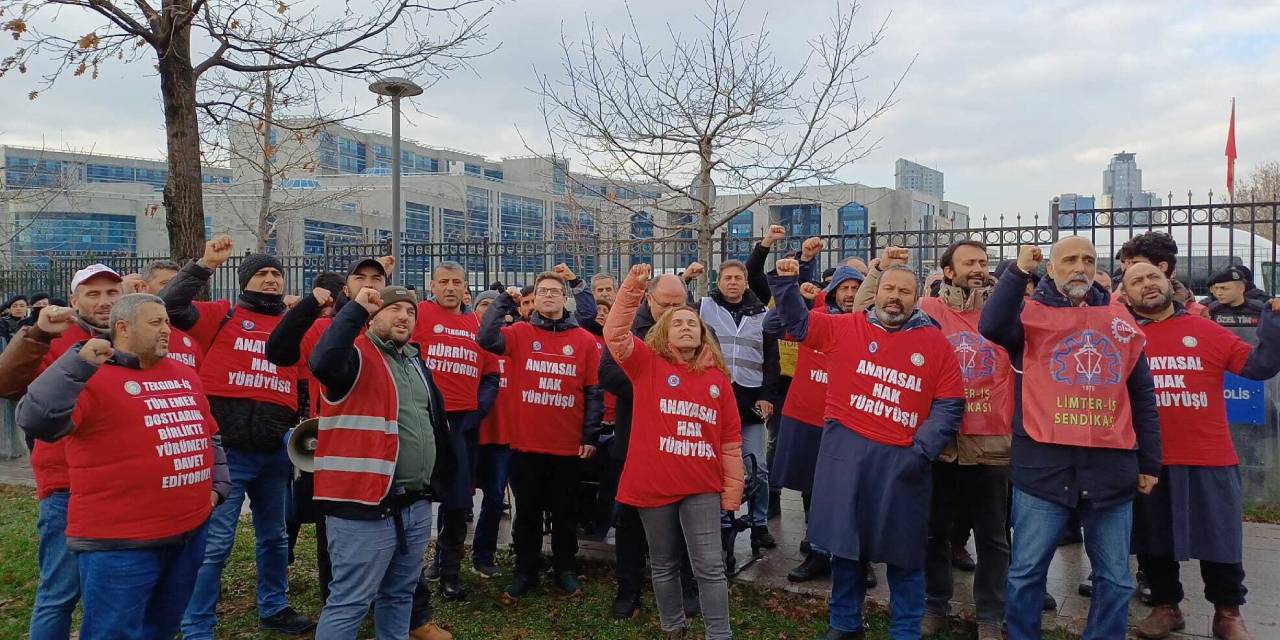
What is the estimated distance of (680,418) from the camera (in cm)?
432

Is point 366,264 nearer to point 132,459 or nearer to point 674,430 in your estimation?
point 132,459

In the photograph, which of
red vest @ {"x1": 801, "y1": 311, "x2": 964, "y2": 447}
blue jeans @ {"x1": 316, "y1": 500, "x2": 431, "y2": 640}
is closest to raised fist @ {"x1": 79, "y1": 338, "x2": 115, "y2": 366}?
blue jeans @ {"x1": 316, "y1": 500, "x2": 431, "y2": 640}

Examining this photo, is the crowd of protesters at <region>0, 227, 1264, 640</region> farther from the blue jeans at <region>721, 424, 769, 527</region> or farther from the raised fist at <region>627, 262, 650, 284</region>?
the blue jeans at <region>721, 424, 769, 527</region>

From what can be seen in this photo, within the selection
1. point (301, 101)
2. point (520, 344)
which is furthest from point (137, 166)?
point (520, 344)

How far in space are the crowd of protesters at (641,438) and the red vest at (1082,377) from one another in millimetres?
14

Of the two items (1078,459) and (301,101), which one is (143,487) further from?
(301,101)

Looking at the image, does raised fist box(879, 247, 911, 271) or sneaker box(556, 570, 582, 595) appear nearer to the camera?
raised fist box(879, 247, 911, 271)

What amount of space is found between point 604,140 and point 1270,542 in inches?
288

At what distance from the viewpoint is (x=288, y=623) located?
4859mm

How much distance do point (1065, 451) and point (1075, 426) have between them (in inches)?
5.2

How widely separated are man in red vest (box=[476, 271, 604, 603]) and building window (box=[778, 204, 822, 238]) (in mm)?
6009

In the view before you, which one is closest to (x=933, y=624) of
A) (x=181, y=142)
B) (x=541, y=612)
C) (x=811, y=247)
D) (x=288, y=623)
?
(x=541, y=612)

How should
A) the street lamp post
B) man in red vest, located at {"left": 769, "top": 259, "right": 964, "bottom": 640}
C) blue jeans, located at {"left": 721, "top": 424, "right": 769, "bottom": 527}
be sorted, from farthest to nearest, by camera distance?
the street lamp post < blue jeans, located at {"left": 721, "top": 424, "right": 769, "bottom": 527} < man in red vest, located at {"left": 769, "top": 259, "right": 964, "bottom": 640}

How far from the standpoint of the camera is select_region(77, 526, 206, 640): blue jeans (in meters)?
3.27
